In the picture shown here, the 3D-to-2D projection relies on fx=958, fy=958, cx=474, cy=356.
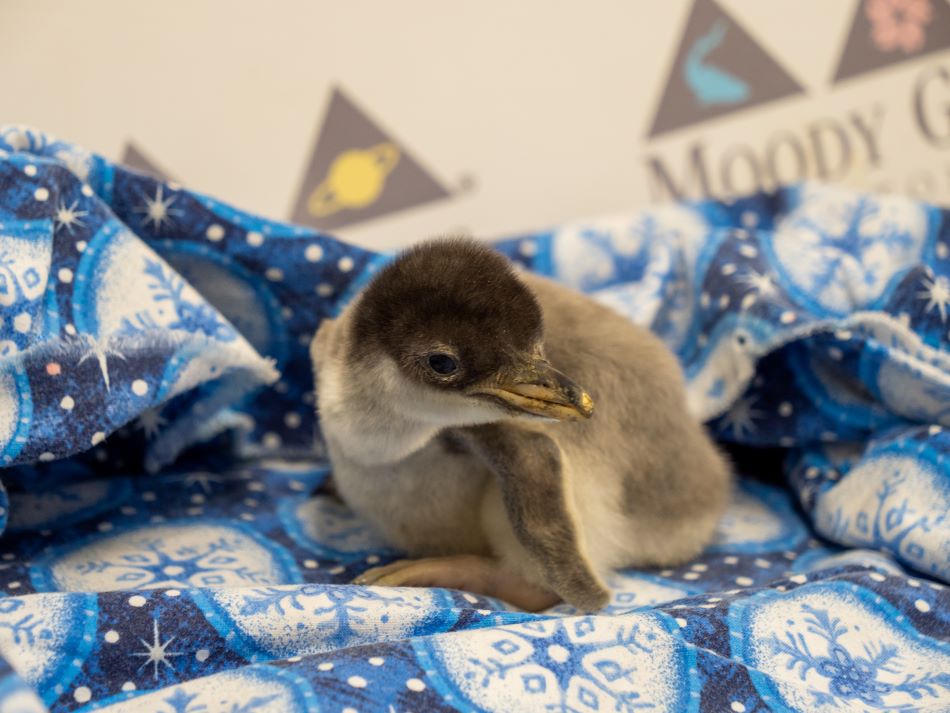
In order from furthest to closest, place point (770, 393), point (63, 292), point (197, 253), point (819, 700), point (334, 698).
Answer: point (770, 393) < point (197, 253) < point (63, 292) < point (819, 700) < point (334, 698)

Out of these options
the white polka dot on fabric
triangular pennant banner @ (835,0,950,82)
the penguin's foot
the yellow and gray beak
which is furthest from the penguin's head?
triangular pennant banner @ (835,0,950,82)

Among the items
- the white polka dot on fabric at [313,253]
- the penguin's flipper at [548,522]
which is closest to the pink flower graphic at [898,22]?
the white polka dot on fabric at [313,253]

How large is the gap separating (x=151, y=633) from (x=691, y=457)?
57 centimetres

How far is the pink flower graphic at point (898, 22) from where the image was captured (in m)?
1.77

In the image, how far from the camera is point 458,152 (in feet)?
6.09

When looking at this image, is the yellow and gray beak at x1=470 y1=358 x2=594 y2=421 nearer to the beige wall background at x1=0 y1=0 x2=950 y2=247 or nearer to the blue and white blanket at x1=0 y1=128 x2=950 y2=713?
the blue and white blanket at x1=0 y1=128 x2=950 y2=713

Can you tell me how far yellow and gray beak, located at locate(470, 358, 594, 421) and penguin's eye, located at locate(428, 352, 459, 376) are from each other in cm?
4

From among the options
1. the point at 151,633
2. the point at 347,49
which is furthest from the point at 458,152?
the point at 151,633

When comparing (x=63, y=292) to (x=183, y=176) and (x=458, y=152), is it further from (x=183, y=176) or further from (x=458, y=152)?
(x=458, y=152)

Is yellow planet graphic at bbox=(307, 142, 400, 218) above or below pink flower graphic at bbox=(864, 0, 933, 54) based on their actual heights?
below

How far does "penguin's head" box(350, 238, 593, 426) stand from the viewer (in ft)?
2.70

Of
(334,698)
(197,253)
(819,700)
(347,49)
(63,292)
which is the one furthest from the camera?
(347,49)

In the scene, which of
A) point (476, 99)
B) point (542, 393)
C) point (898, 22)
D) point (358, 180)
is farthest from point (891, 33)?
point (542, 393)

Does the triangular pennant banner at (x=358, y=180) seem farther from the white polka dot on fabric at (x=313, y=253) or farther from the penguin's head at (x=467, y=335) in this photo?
the penguin's head at (x=467, y=335)
